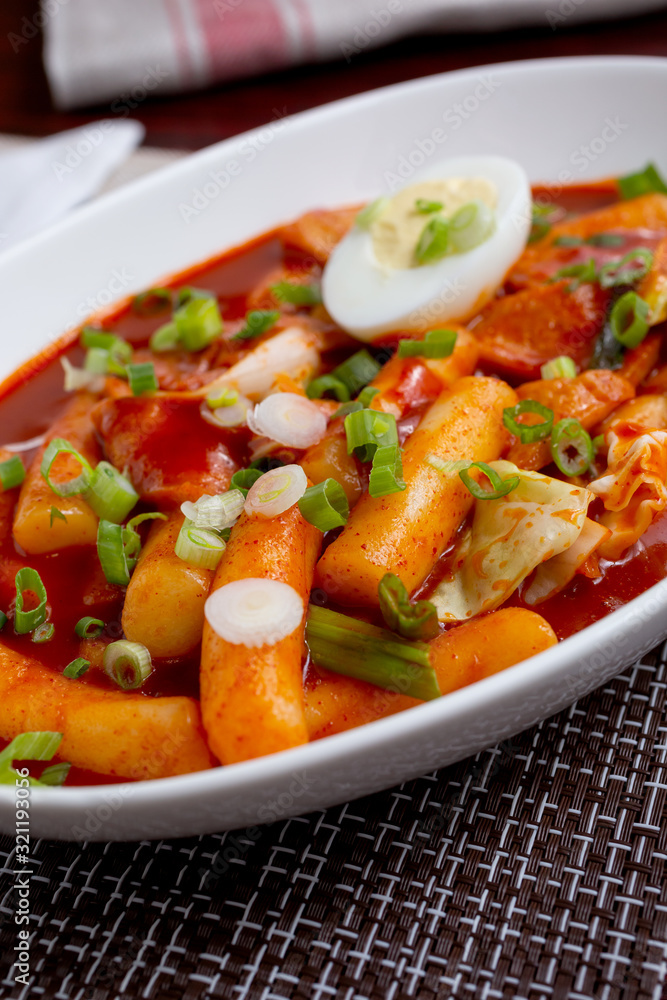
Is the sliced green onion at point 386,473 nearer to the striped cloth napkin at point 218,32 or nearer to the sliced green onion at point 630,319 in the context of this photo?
the sliced green onion at point 630,319

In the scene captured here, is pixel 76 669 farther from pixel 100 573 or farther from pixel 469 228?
pixel 469 228

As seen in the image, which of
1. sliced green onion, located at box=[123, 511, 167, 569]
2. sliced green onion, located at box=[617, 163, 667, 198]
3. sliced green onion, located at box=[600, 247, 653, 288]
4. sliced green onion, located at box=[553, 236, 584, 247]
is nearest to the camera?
sliced green onion, located at box=[123, 511, 167, 569]

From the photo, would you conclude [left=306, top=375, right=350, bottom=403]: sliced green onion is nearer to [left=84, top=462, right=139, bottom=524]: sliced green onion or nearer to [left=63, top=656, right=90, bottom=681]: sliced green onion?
[left=84, top=462, right=139, bottom=524]: sliced green onion

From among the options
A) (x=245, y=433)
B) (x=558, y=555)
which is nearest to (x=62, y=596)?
(x=245, y=433)

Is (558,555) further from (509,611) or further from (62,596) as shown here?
(62,596)

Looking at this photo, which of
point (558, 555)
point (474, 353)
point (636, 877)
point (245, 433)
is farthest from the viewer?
point (474, 353)

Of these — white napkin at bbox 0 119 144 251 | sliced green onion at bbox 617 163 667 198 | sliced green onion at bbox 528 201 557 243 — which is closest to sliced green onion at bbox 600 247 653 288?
sliced green onion at bbox 528 201 557 243

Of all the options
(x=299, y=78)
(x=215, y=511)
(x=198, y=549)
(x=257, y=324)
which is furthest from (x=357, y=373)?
(x=299, y=78)
